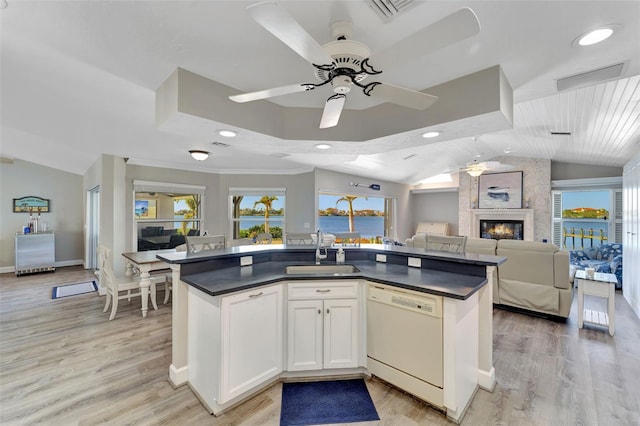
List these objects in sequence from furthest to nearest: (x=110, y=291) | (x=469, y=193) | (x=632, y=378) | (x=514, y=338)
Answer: (x=469, y=193) < (x=110, y=291) < (x=514, y=338) < (x=632, y=378)

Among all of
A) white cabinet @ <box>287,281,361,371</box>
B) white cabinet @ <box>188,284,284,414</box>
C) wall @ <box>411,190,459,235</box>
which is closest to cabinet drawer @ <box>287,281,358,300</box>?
white cabinet @ <box>287,281,361,371</box>

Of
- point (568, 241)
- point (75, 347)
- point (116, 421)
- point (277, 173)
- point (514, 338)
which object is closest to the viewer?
point (116, 421)

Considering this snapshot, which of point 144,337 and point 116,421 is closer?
point 116,421

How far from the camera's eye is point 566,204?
7.02m

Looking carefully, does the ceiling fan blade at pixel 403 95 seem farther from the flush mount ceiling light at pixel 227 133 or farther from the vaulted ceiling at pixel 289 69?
the flush mount ceiling light at pixel 227 133

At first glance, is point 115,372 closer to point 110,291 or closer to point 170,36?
point 110,291

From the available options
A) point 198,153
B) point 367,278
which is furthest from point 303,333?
point 198,153

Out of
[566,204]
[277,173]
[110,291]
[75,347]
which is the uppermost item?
[277,173]

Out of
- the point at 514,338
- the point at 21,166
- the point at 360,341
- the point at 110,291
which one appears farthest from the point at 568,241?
the point at 21,166

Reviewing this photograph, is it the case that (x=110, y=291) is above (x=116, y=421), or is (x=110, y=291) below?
above

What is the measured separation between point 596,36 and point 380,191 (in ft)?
22.5

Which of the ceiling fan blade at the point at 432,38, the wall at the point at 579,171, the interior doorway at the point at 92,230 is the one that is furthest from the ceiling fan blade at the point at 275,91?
the wall at the point at 579,171

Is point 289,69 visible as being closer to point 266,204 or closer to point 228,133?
point 228,133

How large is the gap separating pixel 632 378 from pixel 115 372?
15.0 feet
